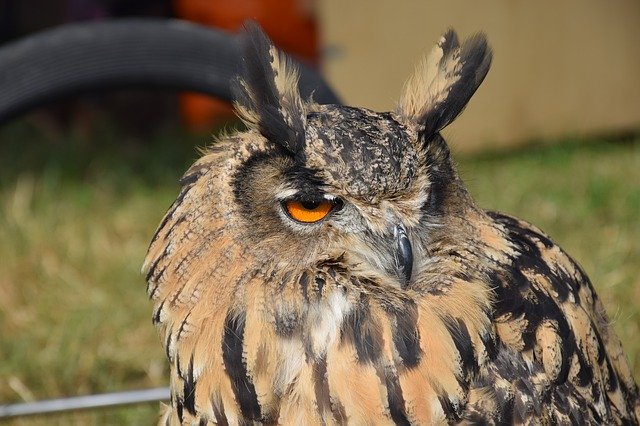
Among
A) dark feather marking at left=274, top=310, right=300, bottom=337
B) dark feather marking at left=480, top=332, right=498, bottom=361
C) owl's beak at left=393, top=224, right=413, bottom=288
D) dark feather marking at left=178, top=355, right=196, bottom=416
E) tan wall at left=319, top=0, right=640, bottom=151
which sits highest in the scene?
tan wall at left=319, top=0, right=640, bottom=151

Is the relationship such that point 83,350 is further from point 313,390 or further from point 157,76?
point 313,390

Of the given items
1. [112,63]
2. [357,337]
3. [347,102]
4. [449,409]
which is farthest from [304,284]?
[347,102]

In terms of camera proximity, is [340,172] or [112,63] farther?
[112,63]

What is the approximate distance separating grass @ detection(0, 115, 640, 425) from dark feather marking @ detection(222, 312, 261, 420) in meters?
0.59

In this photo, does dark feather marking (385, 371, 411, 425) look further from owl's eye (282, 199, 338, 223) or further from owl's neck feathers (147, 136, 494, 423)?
owl's eye (282, 199, 338, 223)

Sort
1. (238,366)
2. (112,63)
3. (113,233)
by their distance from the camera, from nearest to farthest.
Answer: (238,366) < (112,63) < (113,233)

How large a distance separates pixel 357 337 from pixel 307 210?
252 millimetres

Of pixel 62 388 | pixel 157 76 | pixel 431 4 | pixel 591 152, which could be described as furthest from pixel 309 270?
pixel 591 152

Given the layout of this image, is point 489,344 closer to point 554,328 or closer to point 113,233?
point 554,328

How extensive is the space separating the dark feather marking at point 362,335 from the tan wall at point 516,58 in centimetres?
305

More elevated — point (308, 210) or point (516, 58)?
point (516, 58)

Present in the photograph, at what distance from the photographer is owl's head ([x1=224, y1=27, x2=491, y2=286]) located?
1.55 meters

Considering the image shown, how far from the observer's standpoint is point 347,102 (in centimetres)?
462

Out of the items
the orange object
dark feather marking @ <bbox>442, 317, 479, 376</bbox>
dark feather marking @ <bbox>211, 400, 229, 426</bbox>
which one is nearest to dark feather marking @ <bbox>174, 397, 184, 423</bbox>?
dark feather marking @ <bbox>211, 400, 229, 426</bbox>
